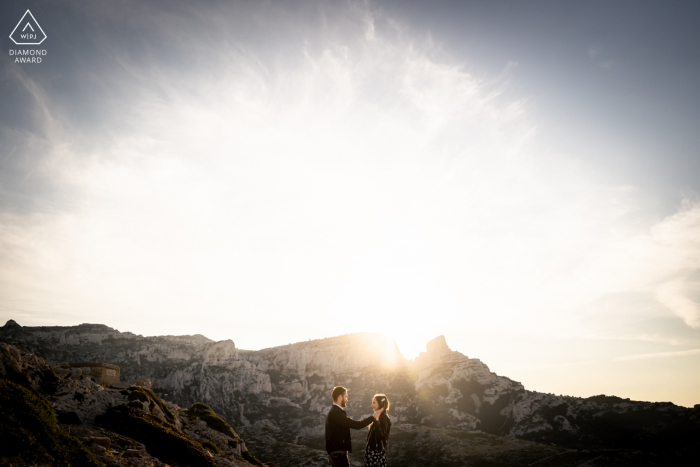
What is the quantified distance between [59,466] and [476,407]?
536ft

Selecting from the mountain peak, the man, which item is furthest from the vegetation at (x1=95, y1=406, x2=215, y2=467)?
the mountain peak

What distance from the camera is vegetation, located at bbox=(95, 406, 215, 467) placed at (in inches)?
882

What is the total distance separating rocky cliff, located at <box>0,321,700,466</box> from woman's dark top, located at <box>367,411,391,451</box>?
126m

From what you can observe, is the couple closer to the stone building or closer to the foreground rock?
the foreground rock

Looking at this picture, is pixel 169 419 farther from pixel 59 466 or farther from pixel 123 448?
pixel 59 466

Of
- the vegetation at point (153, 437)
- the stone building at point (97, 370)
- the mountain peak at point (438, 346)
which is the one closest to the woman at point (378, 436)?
the vegetation at point (153, 437)

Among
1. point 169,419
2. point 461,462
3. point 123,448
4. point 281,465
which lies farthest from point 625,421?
point 123,448

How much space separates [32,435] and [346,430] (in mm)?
10595

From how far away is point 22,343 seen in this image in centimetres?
14062

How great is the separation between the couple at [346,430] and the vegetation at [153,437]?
1636 centimetres

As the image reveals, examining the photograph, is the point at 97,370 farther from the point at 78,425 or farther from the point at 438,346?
the point at 438,346

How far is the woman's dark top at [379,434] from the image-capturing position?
11.3 meters

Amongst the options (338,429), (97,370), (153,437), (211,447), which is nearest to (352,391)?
(97,370)

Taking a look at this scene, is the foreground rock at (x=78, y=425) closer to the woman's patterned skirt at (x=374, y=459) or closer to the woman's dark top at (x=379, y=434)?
the woman's patterned skirt at (x=374, y=459)
